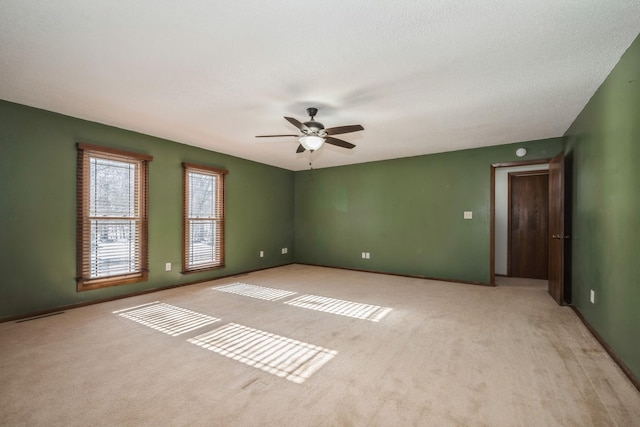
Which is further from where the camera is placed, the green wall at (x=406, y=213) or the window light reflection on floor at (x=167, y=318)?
the green wall at (x=406, y=213)

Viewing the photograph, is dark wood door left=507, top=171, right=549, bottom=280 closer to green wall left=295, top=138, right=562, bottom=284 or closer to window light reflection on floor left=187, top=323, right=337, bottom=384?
green wall left=295, top=138, right=562, bottom=284

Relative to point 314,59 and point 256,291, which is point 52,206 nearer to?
point 256,291

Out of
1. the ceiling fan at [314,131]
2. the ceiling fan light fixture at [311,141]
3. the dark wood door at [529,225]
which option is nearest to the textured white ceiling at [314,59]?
the ceiling fan at [314,131]

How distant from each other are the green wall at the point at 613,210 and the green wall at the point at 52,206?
536cm

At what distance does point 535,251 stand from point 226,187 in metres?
6.16

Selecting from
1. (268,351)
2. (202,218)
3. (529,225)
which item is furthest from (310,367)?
(529,225)

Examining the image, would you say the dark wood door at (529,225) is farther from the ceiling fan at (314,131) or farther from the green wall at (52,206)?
the green wall at (52,206)

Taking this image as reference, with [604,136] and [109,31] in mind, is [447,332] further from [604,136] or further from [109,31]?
[109,31]

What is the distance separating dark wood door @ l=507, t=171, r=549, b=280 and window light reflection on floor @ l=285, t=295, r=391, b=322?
3749mm

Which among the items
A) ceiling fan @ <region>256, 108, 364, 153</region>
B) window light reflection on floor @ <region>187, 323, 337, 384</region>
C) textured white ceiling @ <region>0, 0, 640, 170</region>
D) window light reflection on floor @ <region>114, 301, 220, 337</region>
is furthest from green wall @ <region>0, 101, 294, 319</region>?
ceiling fan @ <region>256, 108, 364, 153</region>

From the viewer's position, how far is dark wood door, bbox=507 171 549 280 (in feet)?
18.4

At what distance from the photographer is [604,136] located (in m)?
2.69

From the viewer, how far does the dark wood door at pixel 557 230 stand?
3.78 meters

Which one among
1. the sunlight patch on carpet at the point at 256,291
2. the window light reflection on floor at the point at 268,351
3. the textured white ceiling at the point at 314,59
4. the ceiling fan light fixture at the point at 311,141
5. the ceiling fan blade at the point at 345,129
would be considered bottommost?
the sunlight patch on carpet at the point at 256,291
